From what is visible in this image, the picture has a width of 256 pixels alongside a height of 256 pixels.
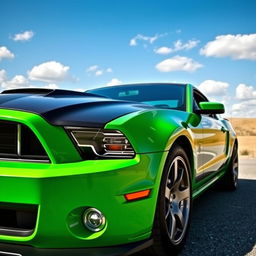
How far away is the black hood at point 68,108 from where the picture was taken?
196 cm

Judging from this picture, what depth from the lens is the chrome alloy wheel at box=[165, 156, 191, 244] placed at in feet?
7.89

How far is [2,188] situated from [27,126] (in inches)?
14.1

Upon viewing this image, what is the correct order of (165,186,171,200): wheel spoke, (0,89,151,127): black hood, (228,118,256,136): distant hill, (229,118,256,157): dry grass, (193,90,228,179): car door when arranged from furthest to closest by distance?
(228,118,256,136): distant hill < (229,118,256,157): dry grass < (193,90,228,179): car door < (165,186,171,200): wheel spoke < (0,89,151,127): black hood

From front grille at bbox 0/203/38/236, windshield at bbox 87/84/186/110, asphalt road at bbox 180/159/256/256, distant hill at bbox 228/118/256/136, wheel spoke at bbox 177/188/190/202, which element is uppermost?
windshield at bbox 87/84/186/110

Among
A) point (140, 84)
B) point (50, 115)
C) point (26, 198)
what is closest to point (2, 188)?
point (26, 198)

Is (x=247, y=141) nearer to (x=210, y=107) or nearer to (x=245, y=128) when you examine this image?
(x=210, y=107)

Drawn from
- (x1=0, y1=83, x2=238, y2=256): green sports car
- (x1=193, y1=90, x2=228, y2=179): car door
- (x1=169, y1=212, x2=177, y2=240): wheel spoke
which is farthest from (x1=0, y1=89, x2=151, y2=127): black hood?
(x1=193, y1=90, x2=228, y2=179): car door

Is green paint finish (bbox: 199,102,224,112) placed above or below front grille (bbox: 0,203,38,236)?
above

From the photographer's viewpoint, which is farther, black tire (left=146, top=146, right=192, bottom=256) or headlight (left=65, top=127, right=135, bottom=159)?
black tire (left=146, top=146, right=192, bottom=256)

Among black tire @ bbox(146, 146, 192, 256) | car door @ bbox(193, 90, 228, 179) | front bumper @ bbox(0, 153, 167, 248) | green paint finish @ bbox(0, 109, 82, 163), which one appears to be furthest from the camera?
car door @ bbox(193, 90, 228, 179)

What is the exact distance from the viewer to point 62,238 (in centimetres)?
179

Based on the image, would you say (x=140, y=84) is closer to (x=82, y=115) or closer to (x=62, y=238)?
(x=82, y=115)

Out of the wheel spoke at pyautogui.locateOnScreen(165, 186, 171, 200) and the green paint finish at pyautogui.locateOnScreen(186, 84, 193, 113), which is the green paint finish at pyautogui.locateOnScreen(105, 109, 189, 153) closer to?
the wheel spoke at pyautogui.locateOnScreen(165, 186, 171, 200)

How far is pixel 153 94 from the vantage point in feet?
12.3
